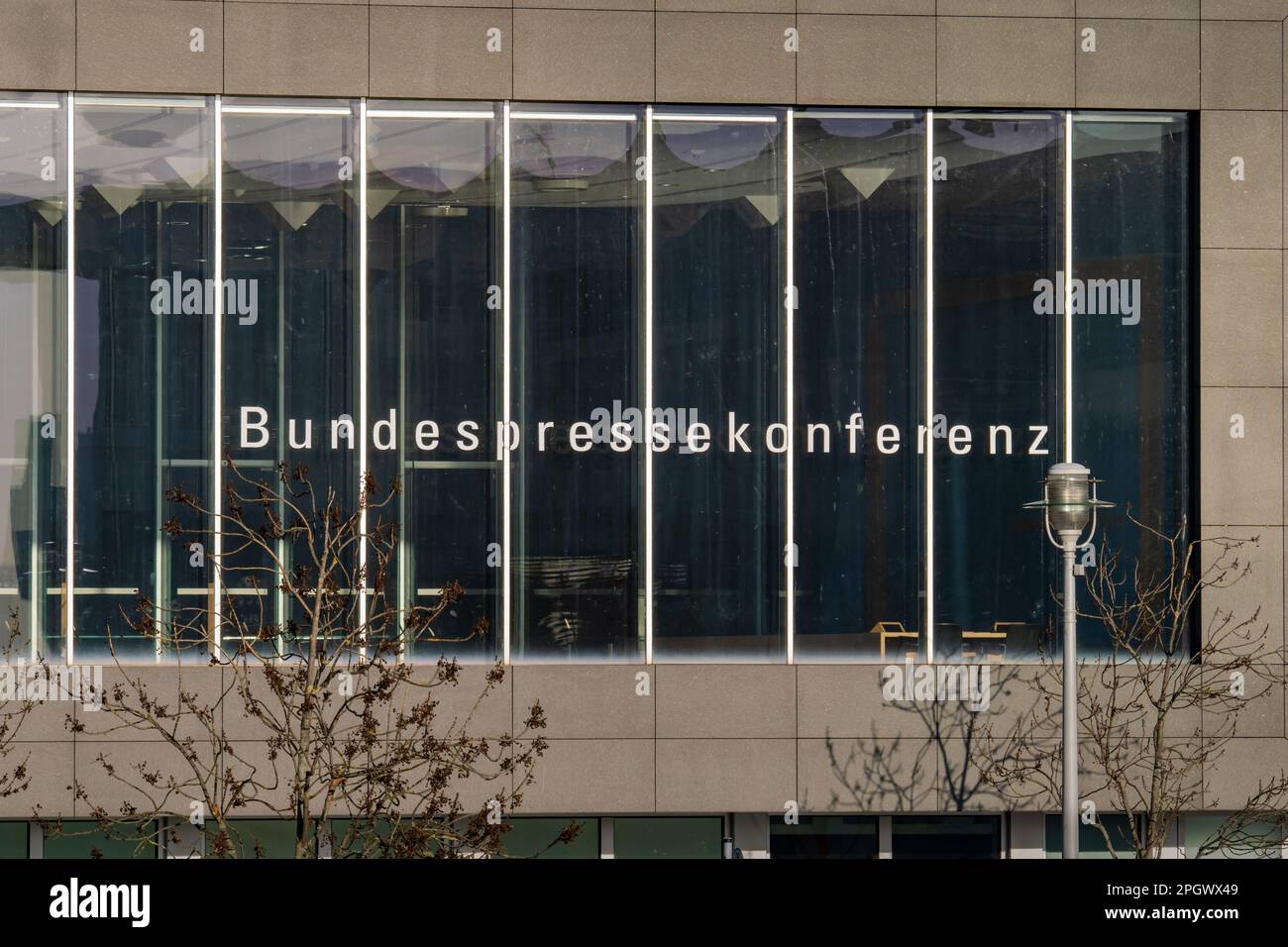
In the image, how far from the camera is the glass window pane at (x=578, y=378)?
15.5 m

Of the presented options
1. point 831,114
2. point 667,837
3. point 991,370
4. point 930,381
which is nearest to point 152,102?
point 831,114

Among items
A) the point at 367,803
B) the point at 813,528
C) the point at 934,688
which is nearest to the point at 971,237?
the point at 813,528

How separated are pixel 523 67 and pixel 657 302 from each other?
2.82 meters

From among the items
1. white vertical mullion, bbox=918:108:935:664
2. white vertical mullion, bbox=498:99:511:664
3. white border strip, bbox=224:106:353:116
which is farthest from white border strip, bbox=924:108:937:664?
white border strip, bbox=224:106:353:116

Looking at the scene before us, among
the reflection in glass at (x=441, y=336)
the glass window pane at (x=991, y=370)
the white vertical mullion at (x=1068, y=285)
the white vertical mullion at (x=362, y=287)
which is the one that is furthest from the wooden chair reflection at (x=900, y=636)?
the white vertical mullion at (x=362, y=287)

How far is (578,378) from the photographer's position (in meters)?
15.6

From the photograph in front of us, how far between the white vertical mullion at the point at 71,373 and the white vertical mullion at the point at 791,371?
7451mm

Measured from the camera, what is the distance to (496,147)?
15586mm

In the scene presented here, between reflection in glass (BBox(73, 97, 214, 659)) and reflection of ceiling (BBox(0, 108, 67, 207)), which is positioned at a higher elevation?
reflection of ceiling (BBox(0, 108, 67, 207))

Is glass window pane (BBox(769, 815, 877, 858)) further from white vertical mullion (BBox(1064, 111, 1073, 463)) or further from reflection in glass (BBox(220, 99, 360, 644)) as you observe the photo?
reflection in glass (BBox(220, 99, 360, 644))

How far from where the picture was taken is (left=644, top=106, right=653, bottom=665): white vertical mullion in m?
15.5

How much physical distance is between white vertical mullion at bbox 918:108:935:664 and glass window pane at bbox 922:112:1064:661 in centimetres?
5

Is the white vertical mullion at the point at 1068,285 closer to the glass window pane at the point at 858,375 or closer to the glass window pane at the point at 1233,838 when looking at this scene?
the glass window pane at the point at 858,375
